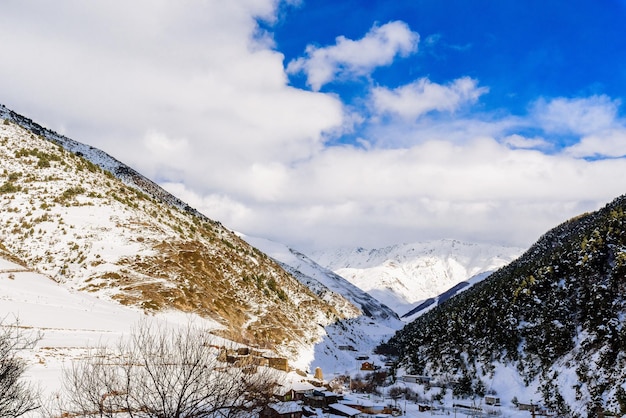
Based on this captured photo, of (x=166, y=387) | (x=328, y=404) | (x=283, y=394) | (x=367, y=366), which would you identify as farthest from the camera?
(x=367, y=366)

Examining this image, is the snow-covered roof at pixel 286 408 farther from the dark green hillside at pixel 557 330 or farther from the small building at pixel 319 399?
the dark green hillside at pixel 557 330

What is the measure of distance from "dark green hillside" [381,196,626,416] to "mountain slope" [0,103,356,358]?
26.6 meters

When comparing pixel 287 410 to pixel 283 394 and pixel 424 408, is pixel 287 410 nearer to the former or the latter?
pixel 283 394

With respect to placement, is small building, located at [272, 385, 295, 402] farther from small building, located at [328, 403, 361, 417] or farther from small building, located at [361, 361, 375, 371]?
small building, located at [361, 361, 375, 371]

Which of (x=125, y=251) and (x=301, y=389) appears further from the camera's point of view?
(x=125, y=251)

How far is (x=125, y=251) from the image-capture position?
199 ft

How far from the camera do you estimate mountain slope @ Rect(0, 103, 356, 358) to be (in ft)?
181

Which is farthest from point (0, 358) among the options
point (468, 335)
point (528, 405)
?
point (468, 335)

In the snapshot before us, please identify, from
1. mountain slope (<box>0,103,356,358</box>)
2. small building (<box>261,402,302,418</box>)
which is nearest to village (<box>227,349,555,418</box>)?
small building (<box>261,402,302,418</box>)

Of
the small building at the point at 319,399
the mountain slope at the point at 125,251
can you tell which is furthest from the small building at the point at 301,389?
the mountain slope at the point at 125,251

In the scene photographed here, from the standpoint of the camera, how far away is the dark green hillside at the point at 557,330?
37500 mm

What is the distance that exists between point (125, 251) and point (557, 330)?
5884 cm

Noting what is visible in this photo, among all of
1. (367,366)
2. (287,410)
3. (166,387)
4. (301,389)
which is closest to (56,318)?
(287,410)

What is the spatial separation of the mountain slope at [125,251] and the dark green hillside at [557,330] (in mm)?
26611
